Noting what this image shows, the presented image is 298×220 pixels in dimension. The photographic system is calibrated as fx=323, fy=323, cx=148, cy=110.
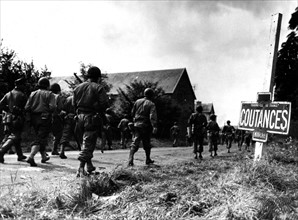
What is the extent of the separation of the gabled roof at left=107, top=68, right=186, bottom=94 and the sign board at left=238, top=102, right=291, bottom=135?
133ft

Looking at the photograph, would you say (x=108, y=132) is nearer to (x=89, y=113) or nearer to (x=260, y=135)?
(x=89, y=113)

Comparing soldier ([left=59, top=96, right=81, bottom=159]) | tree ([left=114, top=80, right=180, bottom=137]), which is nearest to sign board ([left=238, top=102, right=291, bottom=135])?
soldier ([left=59, top=96, right=81, bottom=159])

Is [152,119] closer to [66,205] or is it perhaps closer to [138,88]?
[66,205]

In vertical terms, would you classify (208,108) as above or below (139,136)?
above

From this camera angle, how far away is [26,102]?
7.88 m

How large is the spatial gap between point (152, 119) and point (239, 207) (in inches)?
198

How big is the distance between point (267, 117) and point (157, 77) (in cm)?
4749

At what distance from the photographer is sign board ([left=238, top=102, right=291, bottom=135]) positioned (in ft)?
14.2

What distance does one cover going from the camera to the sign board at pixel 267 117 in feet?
14.2

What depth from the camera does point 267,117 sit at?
4684 millimetres

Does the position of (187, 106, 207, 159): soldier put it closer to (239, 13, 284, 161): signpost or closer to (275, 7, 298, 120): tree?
(239, 13, 284, 161): signpost

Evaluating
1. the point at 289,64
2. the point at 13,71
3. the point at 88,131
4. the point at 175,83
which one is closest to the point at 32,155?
the point at 88,131

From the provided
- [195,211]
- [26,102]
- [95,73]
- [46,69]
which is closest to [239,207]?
[195,211]

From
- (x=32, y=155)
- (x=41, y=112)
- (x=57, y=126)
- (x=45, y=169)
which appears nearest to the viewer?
(x=45, y=169)
